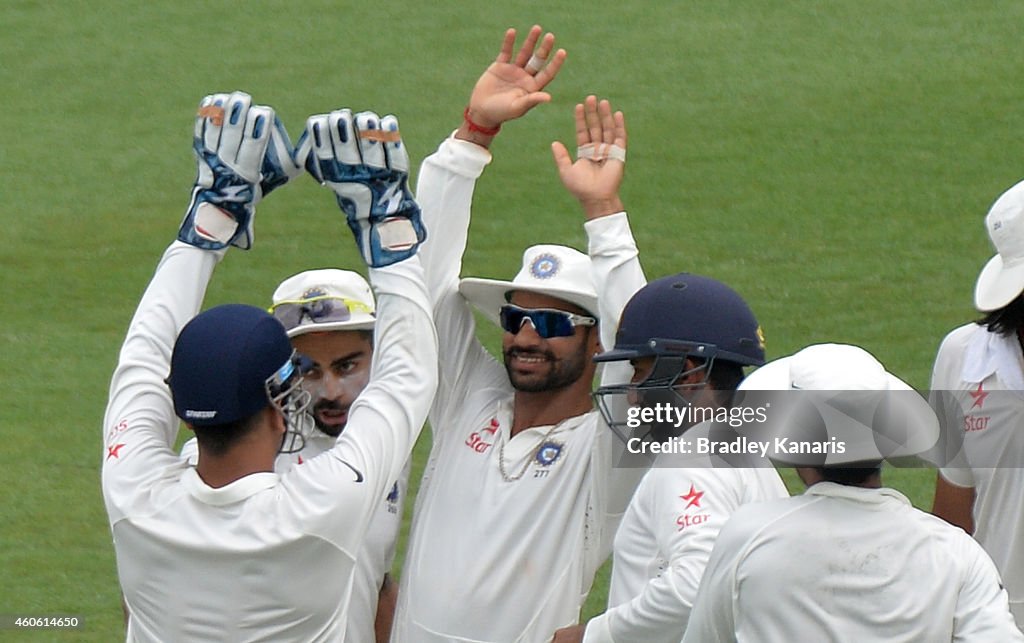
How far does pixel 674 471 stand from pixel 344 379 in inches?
50.4

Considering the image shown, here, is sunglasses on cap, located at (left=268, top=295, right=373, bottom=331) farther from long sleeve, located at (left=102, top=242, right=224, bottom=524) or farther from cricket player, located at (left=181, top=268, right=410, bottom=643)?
long sleeve, located at (left=102, top=242, right=224, bottom=524)

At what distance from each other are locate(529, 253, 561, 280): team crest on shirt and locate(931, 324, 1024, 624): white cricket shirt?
94 cm

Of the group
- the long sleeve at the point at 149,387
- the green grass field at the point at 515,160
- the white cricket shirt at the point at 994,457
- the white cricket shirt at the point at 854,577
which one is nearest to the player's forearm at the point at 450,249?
the long sleeve at the point at 149,387

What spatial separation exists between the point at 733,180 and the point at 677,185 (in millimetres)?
369

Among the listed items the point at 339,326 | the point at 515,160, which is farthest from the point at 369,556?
the point at 515,160

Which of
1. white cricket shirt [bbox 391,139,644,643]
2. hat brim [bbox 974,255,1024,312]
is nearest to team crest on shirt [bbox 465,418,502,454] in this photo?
white cricket shirt [bbox 391,139,644,643]

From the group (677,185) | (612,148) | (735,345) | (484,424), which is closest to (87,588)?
(484,424)

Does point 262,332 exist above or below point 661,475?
above

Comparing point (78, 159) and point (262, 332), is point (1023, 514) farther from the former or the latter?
point (78, 159)

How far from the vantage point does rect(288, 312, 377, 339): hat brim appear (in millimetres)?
4285

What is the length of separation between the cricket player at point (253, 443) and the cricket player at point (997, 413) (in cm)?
126

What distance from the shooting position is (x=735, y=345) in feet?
11.3

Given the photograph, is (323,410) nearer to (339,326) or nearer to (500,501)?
(339,326)

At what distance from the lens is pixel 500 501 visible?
4.00m
